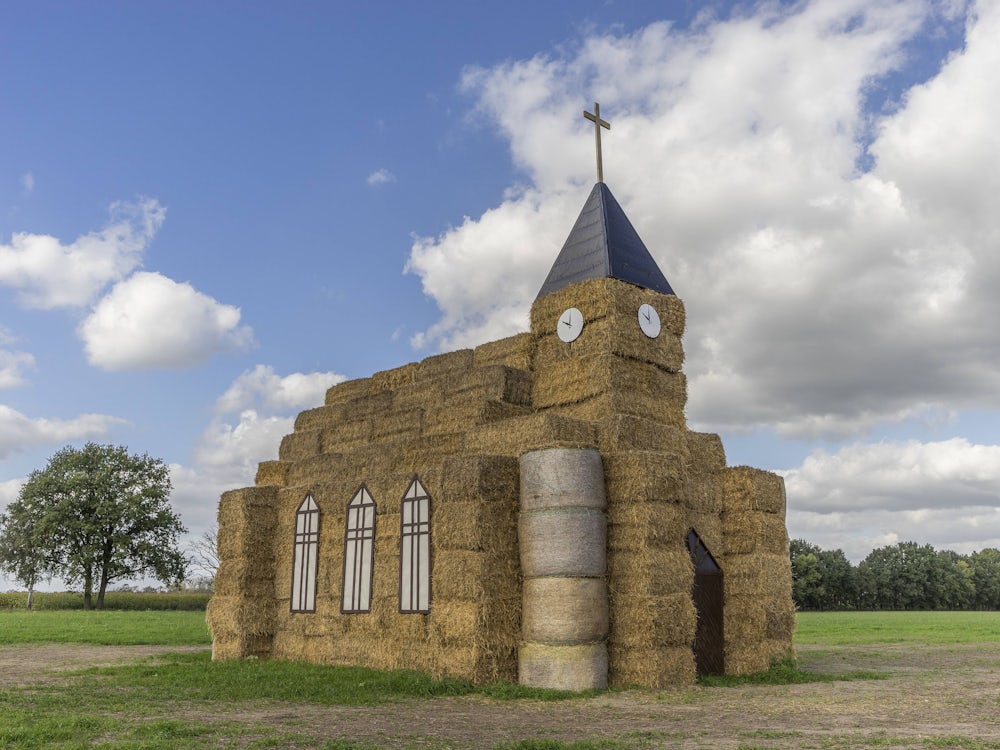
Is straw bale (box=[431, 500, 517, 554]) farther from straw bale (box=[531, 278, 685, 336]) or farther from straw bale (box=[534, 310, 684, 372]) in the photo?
straw bale (box=[531, 278, 685, 336])

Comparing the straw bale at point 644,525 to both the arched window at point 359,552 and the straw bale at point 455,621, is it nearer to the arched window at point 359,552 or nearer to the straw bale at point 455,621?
the straw bale at point 455,621

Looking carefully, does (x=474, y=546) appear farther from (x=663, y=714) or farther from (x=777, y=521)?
(x=777, y=521)

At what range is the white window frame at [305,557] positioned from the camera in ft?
66.1

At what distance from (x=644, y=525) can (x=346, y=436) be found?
33.6 ft

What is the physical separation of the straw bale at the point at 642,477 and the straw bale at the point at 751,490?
323 centimetres

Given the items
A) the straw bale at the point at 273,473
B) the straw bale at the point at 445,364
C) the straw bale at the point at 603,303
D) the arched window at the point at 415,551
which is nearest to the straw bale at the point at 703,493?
the straw bale at the point at 603,303

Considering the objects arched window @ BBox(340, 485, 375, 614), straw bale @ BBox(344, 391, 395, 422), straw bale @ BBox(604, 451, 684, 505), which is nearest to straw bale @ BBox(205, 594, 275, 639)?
arched window @ BBox(340, 485, 375, 614)

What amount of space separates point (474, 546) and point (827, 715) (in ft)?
21.3

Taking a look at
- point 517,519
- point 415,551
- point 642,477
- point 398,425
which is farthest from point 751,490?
point 398,425

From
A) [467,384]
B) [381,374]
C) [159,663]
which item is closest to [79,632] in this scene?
[159,663]

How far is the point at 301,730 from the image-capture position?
35.0ft

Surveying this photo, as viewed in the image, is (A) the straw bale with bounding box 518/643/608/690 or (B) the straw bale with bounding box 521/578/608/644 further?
(B) the straw bale with bounding box 521/578/608/644

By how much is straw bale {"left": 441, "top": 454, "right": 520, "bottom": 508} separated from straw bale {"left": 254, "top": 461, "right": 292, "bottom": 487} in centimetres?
879

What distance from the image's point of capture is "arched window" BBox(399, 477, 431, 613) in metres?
17.4
